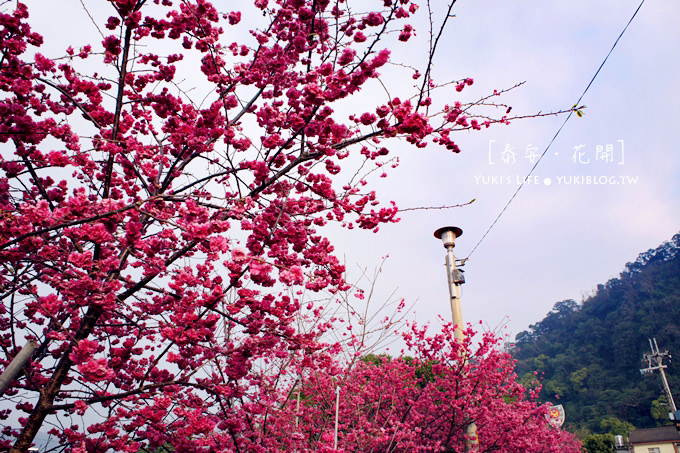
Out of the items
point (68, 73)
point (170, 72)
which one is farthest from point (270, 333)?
point (68, 73)

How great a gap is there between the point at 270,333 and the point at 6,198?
245 centimetres

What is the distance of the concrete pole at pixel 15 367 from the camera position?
6.88ft

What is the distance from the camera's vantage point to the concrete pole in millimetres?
2096

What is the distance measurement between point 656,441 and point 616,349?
1870 cm

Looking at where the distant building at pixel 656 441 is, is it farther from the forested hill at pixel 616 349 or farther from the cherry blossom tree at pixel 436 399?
the cherry blossom tree at pixel 436 399

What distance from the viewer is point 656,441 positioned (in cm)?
2597

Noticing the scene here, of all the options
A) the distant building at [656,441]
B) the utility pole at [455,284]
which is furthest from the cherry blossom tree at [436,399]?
the distant building at [656,441]

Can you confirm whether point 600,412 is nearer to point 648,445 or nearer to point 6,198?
point 648,445

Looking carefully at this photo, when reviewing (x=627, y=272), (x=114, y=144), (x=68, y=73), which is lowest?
(x=114, y=144)

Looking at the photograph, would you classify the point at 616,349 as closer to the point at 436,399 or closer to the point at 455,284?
the point at 436,399

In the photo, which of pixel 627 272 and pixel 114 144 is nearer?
pixel 114 144

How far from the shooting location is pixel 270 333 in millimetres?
3020

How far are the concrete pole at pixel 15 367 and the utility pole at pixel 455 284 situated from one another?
7.08 metres

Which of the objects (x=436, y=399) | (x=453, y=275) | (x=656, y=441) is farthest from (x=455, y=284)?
(x=656, y=441)
